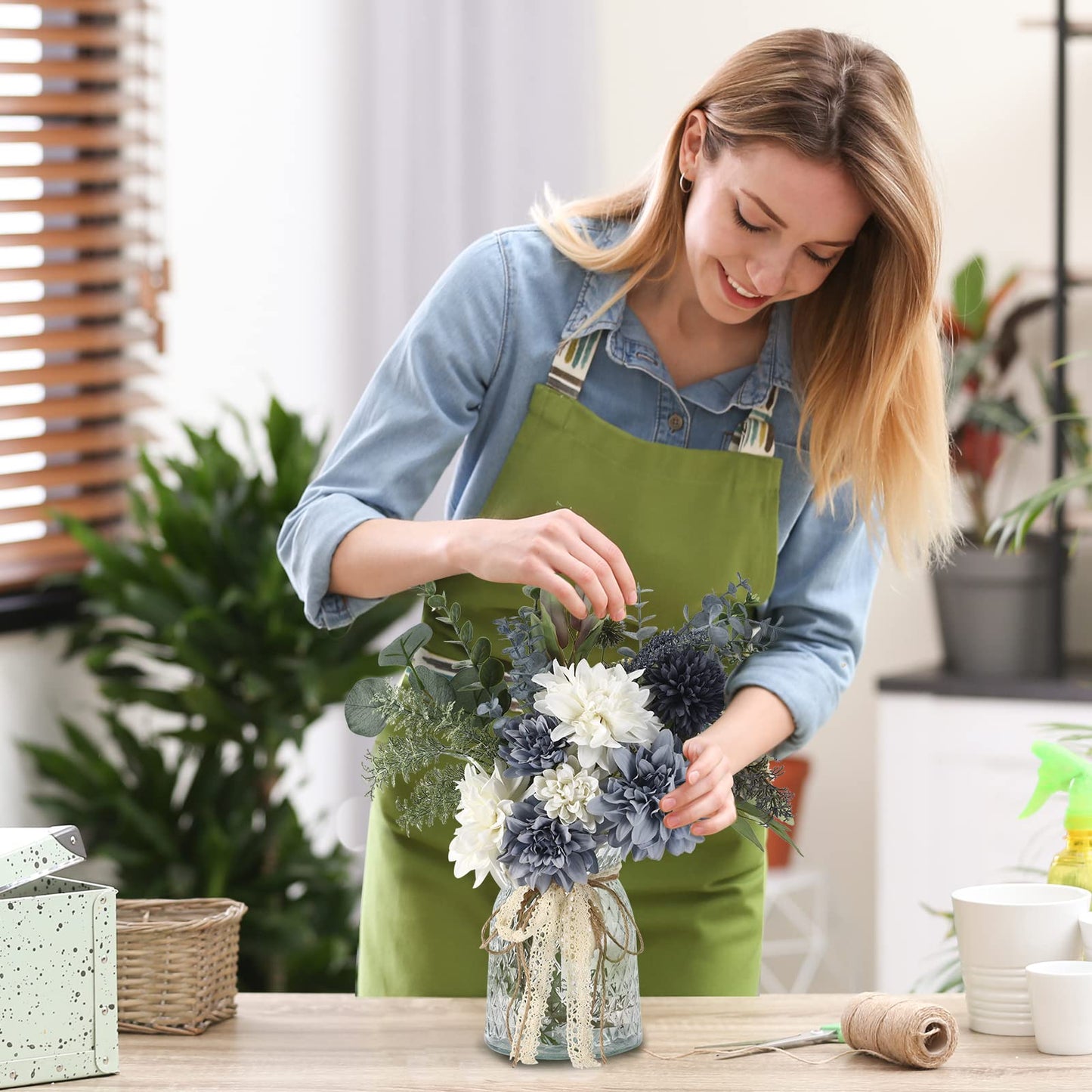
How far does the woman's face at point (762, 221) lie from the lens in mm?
1282

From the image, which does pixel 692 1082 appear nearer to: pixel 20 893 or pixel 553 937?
pixel 553 937

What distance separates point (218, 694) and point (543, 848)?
146cm

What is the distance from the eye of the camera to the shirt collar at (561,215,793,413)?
4.72 feet

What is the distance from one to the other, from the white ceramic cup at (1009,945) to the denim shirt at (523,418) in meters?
0.26

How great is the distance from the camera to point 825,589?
1.50 m

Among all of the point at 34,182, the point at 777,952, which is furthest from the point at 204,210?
the point at 777,952

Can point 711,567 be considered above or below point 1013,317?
below

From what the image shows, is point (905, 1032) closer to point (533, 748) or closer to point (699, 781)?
point (699, 781)

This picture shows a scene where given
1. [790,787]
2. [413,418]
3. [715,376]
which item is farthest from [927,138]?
[413,418]

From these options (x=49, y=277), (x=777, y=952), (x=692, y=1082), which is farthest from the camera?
(x=777, y=952)

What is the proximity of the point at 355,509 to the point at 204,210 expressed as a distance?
5.97 ft

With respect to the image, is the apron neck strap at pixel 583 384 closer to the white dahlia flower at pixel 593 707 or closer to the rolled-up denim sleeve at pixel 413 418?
the rolled-up denim sleeve at pixel 413 418

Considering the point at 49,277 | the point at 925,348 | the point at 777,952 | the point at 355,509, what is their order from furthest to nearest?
the point at 777,952, the point at 49,277, the point at 925,348, the point at 355,509

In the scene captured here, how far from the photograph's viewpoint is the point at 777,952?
10.6ft
